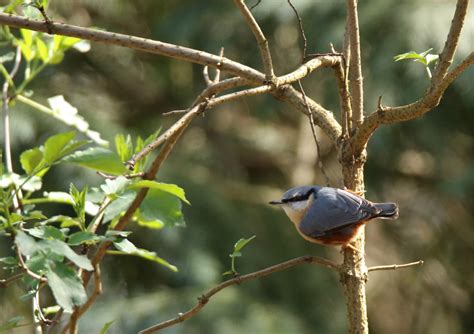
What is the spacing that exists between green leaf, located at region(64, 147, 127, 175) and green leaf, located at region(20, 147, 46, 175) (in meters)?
0.07

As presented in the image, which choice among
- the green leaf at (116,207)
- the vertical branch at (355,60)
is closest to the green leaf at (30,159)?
the green leaf at (116,207)

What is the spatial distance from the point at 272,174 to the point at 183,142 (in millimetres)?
522

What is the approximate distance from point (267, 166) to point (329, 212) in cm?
244

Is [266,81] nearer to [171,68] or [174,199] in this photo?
[174,199]

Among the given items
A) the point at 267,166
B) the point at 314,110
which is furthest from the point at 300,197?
the point at 267,166

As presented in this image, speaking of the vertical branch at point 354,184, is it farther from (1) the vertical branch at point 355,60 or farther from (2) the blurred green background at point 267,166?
(2) the blurred green background at point 267,166

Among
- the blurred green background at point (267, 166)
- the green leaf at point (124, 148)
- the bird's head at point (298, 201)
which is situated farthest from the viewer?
the blurred green background at point (267, 166)

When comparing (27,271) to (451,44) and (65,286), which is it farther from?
(451,44)

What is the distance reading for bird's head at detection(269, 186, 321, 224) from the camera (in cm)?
167

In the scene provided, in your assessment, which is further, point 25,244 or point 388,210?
point 388,210

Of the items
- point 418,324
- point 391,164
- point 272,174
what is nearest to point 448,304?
point 418,324

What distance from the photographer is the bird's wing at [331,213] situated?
4.66ft

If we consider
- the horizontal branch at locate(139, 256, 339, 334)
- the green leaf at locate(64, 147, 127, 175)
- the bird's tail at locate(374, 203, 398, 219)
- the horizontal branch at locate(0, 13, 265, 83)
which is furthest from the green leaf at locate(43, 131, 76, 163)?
the bird's tail at locate(374, 203, 398, 219)

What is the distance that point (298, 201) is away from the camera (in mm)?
1716
